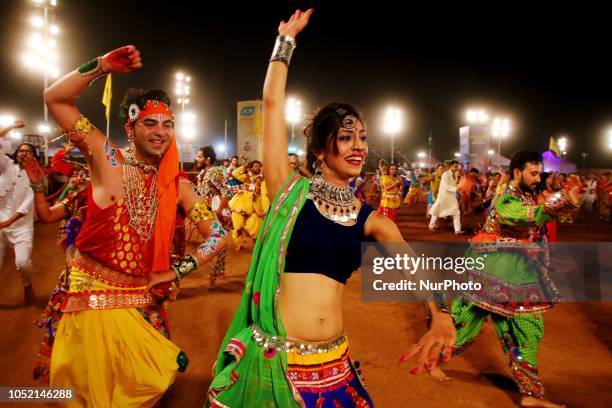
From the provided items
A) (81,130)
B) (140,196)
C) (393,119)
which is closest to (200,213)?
(140,196)

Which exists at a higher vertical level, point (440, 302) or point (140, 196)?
point (140, 196)

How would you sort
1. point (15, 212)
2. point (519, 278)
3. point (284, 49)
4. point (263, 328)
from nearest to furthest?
point (263, 328) < point (284, 49) < point (519, 278) < point (15, 212)

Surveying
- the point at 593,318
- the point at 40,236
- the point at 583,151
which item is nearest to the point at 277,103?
the point at 593,318

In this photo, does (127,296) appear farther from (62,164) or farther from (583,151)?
(583,151)

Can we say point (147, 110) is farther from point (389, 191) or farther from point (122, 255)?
point (389, 191)

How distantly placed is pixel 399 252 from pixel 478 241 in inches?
85.4

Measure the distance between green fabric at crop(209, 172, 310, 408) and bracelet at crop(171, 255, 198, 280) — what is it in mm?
609

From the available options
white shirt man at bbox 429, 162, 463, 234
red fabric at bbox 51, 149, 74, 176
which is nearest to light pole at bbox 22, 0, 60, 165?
red fabric at bbox 51, 149, 74, 176

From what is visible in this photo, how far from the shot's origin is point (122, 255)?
95.2 inches

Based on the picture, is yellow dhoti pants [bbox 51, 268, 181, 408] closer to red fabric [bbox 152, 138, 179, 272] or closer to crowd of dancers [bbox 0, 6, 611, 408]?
crowd of dancers [bbox 0, 6, 611, 408]

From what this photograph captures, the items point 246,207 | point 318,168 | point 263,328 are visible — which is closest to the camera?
point 263,328

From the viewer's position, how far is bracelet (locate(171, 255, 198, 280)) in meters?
2.40

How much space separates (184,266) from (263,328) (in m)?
0.81

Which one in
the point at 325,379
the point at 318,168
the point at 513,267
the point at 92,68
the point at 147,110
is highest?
the point at 92,68
